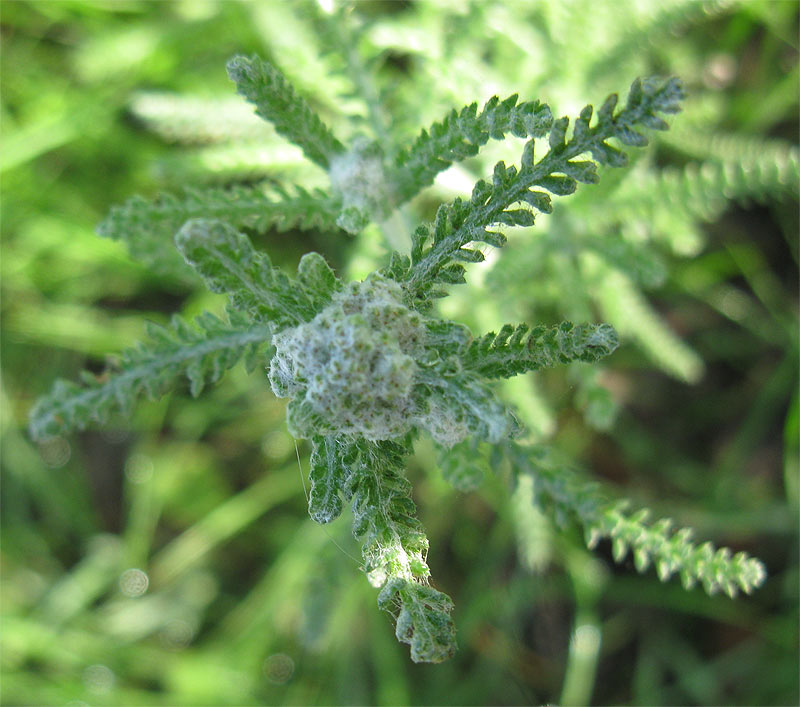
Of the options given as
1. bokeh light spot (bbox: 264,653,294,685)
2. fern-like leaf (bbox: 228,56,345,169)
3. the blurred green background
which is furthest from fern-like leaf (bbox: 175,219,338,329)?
bokeh light spot (bbox: 264,653,294,685)

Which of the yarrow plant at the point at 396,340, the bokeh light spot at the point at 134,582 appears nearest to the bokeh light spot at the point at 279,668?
the bokeh light spot at the point at 134,582

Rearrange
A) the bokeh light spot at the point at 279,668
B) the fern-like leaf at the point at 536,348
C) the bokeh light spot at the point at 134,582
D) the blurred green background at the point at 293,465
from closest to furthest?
the fern-like leaf at the point at 536,348 → the blurred green background at the point at 293,465 → the bokeh light spot at the point at 279,668 → the bokeh light spot at the point at 134,582

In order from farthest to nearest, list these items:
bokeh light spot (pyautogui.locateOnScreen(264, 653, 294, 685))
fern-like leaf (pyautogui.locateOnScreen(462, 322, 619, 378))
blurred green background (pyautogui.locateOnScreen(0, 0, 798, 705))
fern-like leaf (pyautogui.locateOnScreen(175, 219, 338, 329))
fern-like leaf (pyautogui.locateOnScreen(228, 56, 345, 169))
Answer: bokeh light spot (pyautogui.locateOnScreen(264, 653, 294, 685)) < blurred green background (pyautogui.locateOnScreen(0, 0, 798, 705)) < fern-like leaf (pyautogui.locateOnScreen(228, 56, 345, 169)) < fern-like leaf (pyautogui.locateOnScreen(462, 322, 619, 378)) < fern-like leaf (pyautogui.locateOnScreen(175, 219, 338, 329))

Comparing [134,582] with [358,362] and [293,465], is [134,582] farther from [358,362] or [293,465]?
[358,362]

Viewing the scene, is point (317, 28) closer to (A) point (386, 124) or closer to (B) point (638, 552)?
(A) point (386, 124)

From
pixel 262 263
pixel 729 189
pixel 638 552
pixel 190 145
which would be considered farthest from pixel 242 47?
pixel 638 552

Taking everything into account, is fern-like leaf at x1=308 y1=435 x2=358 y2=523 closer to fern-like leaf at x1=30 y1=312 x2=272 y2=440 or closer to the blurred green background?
fern-like leaf at x1=30 y1=312 x2=272 y2=440

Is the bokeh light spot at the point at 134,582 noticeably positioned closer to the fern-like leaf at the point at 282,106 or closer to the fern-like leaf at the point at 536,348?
the fern-like leaf at the point at 282,106
